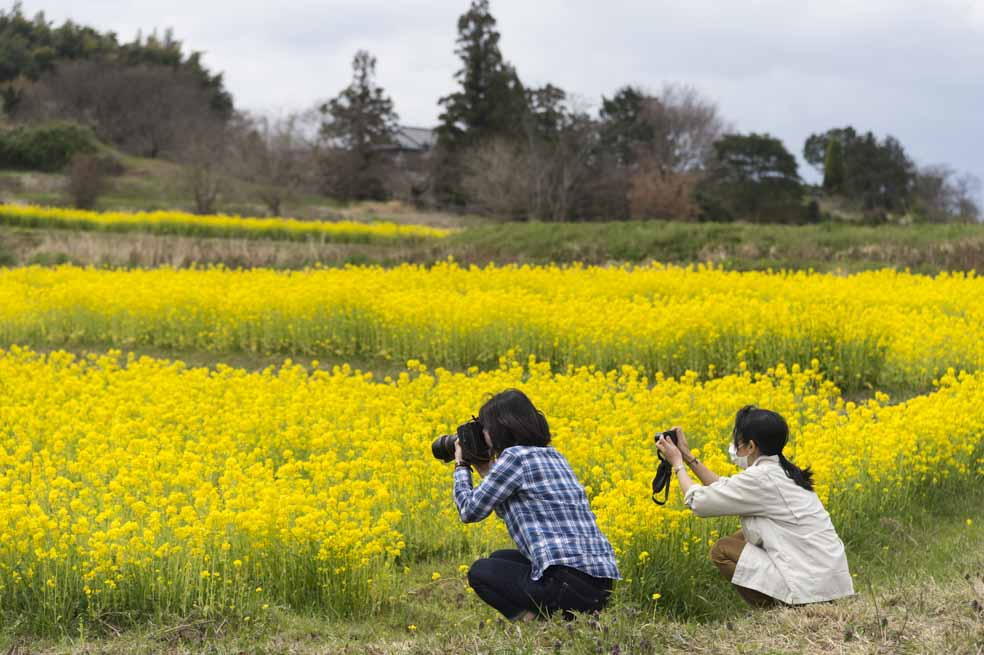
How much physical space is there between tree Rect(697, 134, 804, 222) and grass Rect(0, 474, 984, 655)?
36490mm

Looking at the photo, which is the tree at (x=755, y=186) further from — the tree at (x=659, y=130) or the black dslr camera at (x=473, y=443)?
the black dslr camera at (x=473, y=443)

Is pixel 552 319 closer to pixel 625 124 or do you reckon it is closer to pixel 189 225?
pixel 189 225

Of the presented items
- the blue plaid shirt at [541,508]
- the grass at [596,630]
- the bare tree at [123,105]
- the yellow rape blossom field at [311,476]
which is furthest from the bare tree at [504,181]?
the blue plaid shirt at [541,508]

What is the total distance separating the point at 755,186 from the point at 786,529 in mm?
38263

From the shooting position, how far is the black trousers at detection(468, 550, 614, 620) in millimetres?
4613

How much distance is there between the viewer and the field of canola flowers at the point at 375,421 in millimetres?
5219

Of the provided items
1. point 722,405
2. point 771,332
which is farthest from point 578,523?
point 771,332

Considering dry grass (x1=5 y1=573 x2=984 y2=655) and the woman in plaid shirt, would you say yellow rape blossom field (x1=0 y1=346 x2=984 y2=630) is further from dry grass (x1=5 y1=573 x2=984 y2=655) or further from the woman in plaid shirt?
the woman in plaid shirt

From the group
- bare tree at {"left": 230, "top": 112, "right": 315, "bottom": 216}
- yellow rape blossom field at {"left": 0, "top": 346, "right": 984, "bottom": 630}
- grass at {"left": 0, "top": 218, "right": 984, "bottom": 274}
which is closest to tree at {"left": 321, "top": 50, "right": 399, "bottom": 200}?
bare tree at {"left": 230, "top": 112, "right": 315, "bottom": 216}

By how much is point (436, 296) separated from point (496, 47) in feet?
142

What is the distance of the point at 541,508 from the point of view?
4.66 meters

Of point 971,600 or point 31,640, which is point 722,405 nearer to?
point 971,600

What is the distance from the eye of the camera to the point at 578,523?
184 inches

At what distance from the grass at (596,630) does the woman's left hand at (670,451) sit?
27.0 inches
